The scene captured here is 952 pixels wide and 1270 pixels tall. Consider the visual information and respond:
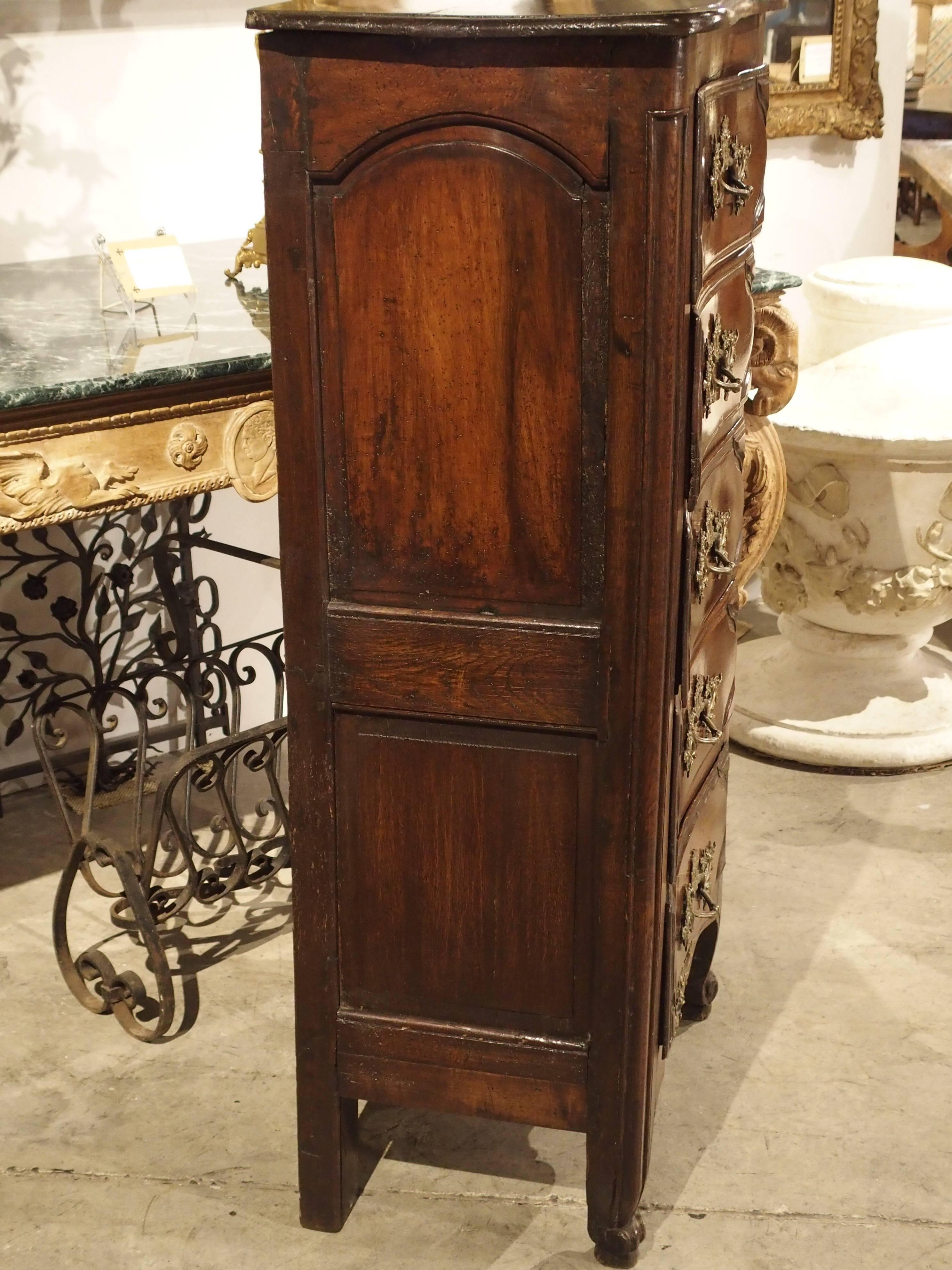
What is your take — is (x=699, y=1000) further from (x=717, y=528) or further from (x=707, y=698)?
(x=717, y=528)

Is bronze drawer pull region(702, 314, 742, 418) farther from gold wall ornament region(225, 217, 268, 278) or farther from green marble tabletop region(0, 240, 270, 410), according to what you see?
gold wall ornament region(225, 217, 268, 278)

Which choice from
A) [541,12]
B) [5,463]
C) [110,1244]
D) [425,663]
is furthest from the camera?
[5,463]

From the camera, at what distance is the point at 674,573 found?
1.85m

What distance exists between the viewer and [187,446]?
251 centimetres

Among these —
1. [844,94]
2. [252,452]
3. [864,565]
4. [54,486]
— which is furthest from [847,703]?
[54,486]

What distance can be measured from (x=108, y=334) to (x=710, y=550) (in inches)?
49.5

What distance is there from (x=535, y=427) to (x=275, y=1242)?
127 centimetres

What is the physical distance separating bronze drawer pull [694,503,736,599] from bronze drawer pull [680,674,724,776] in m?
0.15

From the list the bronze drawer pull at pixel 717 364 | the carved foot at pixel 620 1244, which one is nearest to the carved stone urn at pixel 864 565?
the bronze drawer pull at pixel 717 364

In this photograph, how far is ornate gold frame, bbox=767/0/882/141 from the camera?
453 centimetres

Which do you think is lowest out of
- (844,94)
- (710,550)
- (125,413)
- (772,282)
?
(710,550)

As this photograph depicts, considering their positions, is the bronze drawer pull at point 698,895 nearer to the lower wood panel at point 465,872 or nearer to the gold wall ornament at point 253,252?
the lower wood panel at point 465,872

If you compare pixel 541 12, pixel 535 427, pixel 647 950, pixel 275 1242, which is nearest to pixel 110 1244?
pixel 275 1242

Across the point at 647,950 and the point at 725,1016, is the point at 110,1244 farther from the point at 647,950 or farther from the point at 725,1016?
the point at 725,1016
